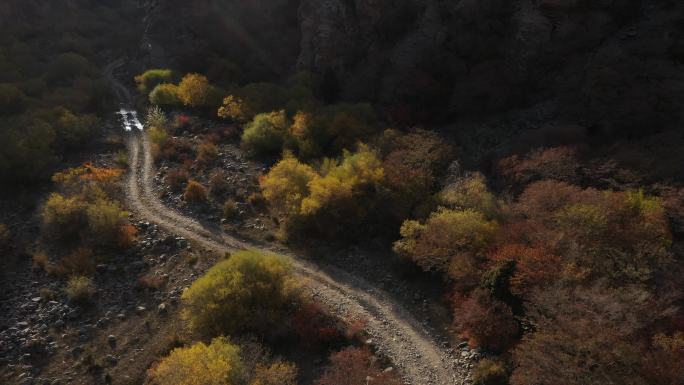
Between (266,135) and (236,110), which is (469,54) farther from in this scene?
(236,110)

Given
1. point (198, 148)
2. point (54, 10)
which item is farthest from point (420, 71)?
point (54, 10)

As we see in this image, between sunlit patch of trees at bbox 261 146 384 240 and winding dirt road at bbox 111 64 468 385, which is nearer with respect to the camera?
winding dirt road at bbox 111 64 468 385

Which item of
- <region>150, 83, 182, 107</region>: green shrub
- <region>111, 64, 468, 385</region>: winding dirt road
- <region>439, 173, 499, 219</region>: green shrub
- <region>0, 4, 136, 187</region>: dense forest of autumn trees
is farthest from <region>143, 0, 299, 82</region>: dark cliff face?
<region>439, 173, 499, 219</region>: green shrub

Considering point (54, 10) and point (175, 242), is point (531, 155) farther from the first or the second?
point (54, 10)

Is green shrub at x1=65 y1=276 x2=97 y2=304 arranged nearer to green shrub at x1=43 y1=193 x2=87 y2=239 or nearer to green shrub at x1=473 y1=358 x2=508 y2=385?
green shrub at x1=43 y1=193 x2=87 y2=239

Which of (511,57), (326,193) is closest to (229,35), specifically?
(511,57)

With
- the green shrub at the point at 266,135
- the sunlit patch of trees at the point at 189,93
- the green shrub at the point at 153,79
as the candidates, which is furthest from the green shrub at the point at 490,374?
the green shrub at the point at 153,79
